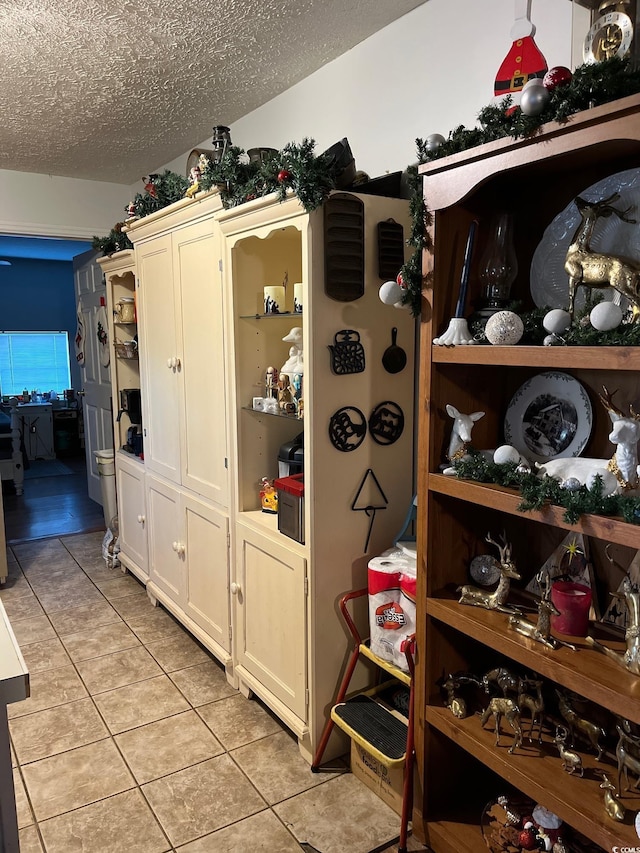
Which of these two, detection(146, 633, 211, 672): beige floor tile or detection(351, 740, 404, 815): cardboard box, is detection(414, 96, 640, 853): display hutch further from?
detection(146, 633, 211, 672): beige floor tile

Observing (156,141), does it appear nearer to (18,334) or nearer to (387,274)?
(387,274)

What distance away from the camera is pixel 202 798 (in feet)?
6.72

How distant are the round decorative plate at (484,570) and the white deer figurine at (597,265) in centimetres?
76

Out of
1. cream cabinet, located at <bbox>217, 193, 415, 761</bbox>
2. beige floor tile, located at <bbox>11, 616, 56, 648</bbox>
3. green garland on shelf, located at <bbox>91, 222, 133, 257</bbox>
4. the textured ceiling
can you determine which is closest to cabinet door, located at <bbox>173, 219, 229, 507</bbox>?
cream cabinet, located at <bbox>217, 193, 415, 761</bbox>

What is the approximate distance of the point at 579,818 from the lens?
1.36m

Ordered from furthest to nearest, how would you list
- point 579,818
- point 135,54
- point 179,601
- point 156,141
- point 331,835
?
point 156,141 < point 179,601 < point 135,54 < point 331,835 < point 579,818

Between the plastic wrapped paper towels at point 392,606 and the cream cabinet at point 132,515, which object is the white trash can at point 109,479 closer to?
the cream cabinet at point 132,515

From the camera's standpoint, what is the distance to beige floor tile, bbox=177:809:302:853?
184 centimetres

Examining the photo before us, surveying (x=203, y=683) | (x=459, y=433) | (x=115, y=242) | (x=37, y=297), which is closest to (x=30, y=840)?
(x=203, y=683)

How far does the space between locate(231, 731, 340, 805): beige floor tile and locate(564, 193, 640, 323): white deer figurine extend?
1.74 meters

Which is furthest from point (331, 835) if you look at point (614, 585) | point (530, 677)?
point (614, 585)

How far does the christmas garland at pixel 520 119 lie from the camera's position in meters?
1.21

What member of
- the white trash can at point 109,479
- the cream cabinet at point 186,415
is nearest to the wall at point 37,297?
the white trash can at point 109,479

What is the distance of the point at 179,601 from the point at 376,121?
237cm
